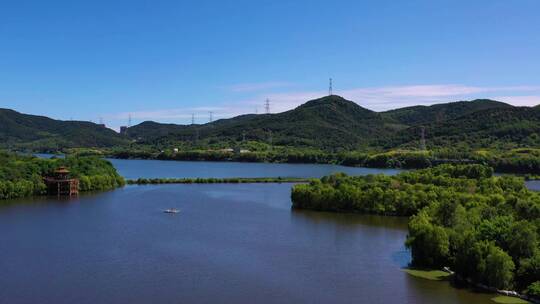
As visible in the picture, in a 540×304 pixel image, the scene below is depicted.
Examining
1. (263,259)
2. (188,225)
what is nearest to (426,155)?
(188,225)

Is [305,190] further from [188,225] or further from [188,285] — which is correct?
[188,285]

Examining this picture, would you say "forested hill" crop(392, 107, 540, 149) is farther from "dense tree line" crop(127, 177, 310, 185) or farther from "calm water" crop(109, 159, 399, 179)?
"dense tree line" crop(127, 177, 310, 185)

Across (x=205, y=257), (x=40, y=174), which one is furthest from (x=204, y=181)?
(x=205, y=257)

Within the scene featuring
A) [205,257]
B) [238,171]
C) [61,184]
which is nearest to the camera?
[205,257]

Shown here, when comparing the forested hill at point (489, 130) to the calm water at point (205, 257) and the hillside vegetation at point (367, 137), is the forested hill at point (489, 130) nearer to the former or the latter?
the hillside vegetation at point (367, 137)

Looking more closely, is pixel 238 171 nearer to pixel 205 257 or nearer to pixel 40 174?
pixel 40 174

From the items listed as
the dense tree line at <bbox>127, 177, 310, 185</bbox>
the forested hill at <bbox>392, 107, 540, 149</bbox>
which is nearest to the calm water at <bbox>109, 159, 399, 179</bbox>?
the dense tree line at <bbox>127, 177, 310, 185</bbox>
